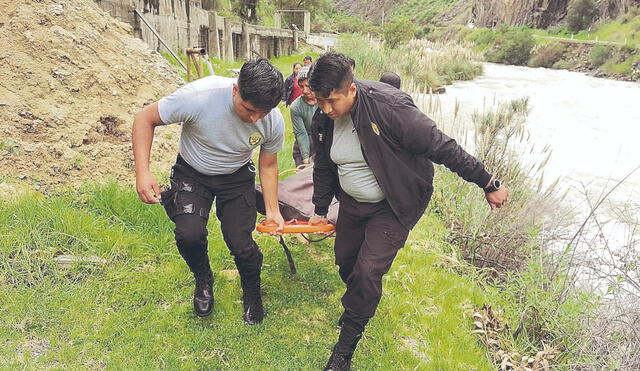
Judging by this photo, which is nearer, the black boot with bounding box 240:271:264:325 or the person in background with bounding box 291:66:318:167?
the black boot with bounding box 240:271:264:325

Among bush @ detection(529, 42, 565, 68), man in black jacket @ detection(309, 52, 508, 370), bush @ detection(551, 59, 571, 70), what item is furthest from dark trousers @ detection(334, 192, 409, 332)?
bush @ detection(529, 42, 565, 68)

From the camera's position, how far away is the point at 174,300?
3029mm

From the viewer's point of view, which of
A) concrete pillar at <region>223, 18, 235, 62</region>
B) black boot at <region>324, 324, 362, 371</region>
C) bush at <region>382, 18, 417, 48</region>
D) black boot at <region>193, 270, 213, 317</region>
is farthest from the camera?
bush at <region>382, 18, 417, 48</region>

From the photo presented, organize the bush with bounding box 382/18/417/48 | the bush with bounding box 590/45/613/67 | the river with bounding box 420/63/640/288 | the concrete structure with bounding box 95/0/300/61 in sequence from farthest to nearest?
1. the bush with bounding box 590/45/613/67
2. the bush with bounding box 382/18/417/48
3. the concrete structure with bounding box 95/0/300/61
4. the river with bounding box 420/63/640/288

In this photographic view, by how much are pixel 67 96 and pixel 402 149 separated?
364 cm

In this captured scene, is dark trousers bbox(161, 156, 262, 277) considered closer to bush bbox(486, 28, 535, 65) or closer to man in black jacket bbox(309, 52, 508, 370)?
man in black jacket bbox(309, 52, 508, 370)

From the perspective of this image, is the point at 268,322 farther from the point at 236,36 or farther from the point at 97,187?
the point at 236,36

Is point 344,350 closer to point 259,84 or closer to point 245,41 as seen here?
point 259,84

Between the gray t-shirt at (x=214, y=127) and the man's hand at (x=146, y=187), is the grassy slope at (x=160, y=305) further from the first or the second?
the gray t-shirt at (x=214, y=127)

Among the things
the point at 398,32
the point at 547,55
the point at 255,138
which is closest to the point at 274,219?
the point at 255,138

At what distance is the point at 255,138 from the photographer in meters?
2.58

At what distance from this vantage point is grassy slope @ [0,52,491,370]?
8.55ft

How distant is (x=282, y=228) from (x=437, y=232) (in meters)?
2.61

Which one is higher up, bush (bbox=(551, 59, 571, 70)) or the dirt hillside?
the dirt hillside
